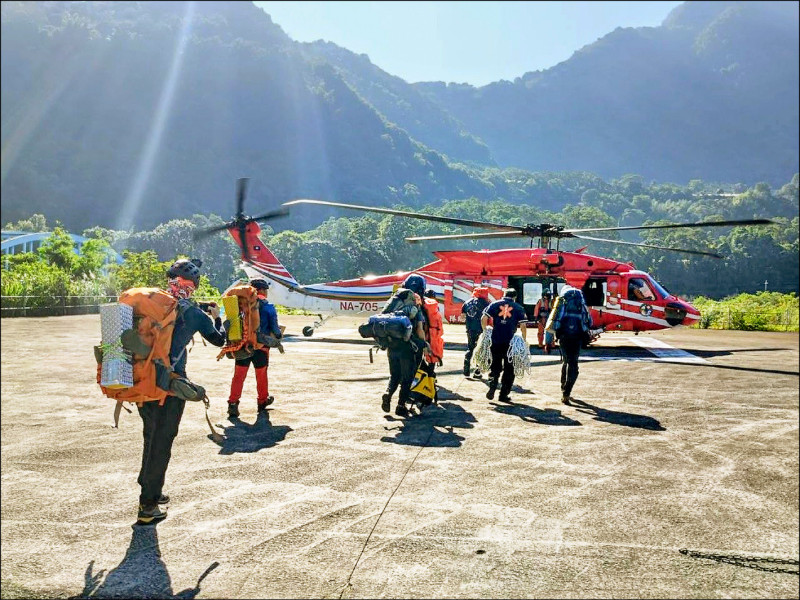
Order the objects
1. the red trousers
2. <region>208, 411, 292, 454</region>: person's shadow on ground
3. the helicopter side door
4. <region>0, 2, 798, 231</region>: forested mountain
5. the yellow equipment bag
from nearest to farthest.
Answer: <region>0, 2, 798, 231</region>: forested mountain
<region>208, 411, 292, 454</region>: person's shadow on ground
the red trousers
the yellow equipment bag
the helicopter side door

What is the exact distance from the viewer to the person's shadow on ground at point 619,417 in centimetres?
663

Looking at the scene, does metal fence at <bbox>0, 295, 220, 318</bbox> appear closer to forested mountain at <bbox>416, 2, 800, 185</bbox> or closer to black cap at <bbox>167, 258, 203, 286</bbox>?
black cap at <bbox>167, 258, 203, 286</bbox>

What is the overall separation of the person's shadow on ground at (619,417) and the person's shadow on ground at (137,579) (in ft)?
17.4

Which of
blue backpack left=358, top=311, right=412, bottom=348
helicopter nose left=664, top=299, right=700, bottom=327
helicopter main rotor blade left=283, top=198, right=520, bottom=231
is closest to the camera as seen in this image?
helicopter main rotor blade left=283, top=198, right=520, bottom=231

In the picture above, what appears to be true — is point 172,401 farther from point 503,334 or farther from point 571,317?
point 571,317

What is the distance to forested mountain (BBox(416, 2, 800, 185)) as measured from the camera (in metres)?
4.15

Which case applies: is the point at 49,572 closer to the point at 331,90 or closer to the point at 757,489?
the point at 757,489

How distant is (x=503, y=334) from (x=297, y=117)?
472cm

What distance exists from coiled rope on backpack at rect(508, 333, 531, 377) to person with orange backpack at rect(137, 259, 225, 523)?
553 centimetres

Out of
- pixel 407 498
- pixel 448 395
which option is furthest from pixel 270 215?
pixel 448 395

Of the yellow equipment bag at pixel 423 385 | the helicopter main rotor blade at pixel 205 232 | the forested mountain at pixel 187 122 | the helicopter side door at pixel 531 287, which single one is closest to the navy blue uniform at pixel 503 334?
the yellow equipment bag at pixel 423 385

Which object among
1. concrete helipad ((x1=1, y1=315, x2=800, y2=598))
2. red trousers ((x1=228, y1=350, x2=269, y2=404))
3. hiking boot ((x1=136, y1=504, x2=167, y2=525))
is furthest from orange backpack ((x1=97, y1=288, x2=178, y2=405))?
red trousers ((x1=228, y1=350, x2=269, y2=404))

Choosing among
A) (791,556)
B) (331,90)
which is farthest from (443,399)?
(791,556)

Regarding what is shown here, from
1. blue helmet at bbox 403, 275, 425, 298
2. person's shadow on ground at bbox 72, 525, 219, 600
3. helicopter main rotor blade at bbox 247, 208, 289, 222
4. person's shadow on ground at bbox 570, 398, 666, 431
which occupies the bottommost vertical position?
person's shadow on ground at bbox 570, 398, 666, 431
